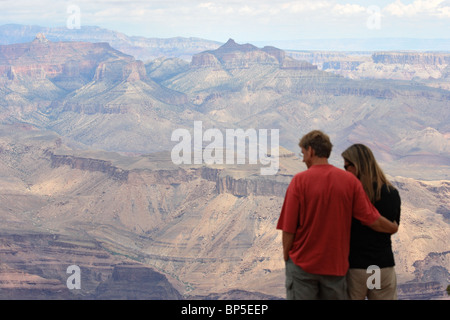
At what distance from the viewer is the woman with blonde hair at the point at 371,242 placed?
31.4 ft

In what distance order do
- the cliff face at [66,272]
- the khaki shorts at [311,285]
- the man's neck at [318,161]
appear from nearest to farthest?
the khaki shorts at [311,285] < the man's neck at [318,161] < the cliff face at [66,272]

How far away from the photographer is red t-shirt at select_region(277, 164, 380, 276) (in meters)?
9.09

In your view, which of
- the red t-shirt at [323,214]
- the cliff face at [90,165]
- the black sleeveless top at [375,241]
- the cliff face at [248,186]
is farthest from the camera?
the cliff face at [90,165]

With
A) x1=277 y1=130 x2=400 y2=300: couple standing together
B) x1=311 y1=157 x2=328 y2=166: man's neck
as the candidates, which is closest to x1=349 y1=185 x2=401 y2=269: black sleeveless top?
x1=277 y1=130 x2=400 y2=300: couple standing together

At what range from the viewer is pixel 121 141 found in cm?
19888

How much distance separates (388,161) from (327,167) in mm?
171088

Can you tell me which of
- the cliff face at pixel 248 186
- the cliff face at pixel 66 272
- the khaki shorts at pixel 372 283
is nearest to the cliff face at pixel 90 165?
the cliff face at pixel 248 186

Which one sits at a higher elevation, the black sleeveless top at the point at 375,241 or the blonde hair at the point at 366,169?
the blonde hair at the point at 366,169

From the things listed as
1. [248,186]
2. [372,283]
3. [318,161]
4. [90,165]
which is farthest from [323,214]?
[90,165]

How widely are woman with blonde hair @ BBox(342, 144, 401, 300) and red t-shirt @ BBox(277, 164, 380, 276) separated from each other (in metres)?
0.36

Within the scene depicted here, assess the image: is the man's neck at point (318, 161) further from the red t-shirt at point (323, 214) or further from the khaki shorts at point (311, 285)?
the khaki shorts at point (311, 285)

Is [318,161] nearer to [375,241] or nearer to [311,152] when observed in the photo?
[311,152]

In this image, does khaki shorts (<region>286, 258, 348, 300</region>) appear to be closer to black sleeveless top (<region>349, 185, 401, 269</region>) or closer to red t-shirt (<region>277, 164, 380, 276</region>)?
red t-shirt (<region>277, 164, 380, 276</region>)
